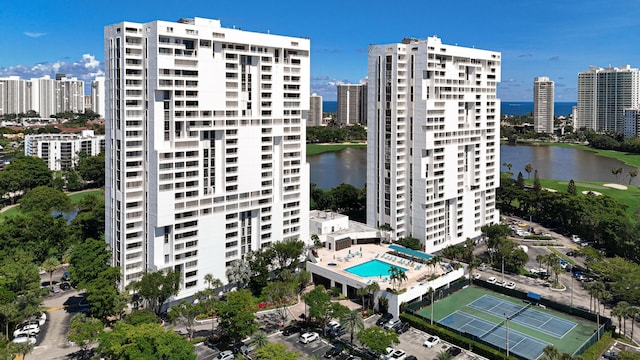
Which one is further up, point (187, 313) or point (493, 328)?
point (187, 313)

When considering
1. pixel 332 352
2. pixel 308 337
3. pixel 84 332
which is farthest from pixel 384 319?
pixel 84 332

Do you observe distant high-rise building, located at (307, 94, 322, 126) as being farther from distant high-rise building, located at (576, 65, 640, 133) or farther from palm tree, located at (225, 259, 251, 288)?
palm tree, located at (225, 259, 251, 288)

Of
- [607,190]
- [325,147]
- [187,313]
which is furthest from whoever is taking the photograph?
[325,147]

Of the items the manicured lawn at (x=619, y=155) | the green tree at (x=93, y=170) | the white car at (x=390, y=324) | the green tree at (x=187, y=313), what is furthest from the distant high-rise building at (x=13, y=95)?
the manicured lawn at (x=619, y=155)

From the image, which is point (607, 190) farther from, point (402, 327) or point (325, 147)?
point (325, 147)

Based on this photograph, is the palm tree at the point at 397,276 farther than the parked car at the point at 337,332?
Yes

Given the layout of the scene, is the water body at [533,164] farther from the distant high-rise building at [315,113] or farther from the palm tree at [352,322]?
the palm tree at [352,322]

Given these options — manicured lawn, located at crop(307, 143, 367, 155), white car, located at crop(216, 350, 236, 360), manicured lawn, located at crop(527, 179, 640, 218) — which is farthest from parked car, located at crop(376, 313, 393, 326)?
manicured lawn, located at crop(307, 143, 367, 155)
